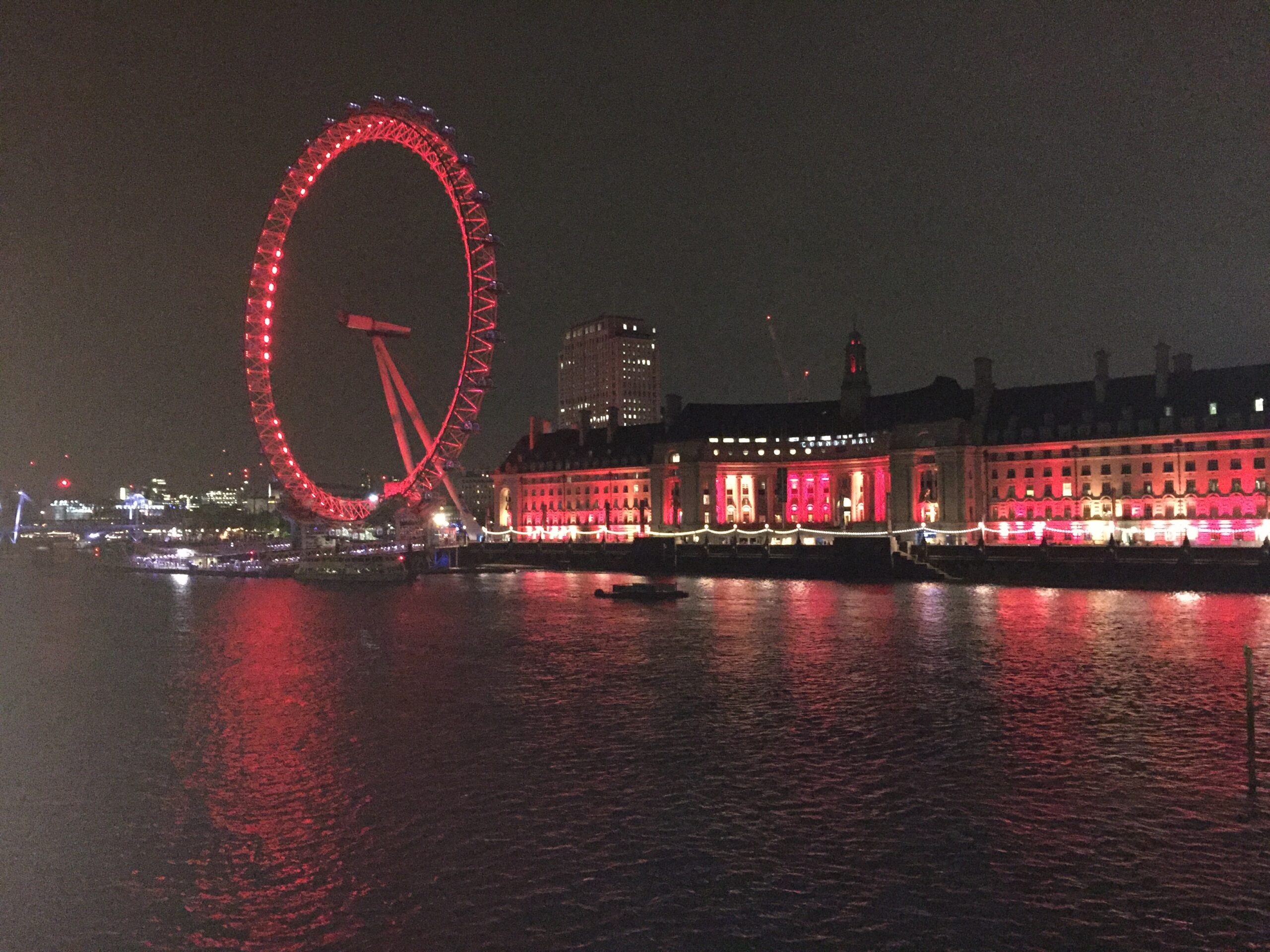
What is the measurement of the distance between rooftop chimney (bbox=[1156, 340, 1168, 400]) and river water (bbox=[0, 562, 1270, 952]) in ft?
227

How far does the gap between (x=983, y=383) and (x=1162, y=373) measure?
19.6 metres

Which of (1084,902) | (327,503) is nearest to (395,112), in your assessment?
(327,503)

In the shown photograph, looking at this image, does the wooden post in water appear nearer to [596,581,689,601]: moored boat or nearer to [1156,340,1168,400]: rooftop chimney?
[596,581,689,601]: moored boat

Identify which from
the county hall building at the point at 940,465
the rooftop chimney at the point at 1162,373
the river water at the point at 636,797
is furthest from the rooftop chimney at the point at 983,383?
the river water at the point at 636,797

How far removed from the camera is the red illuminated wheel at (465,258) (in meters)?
66.1

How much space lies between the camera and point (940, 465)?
11594 cm

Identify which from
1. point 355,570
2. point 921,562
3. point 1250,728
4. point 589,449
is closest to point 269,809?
point 1250,728

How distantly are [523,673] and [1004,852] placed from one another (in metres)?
20.5

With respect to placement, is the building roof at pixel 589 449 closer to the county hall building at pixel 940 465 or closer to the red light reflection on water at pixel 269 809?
the county hall building at pixel 940 465

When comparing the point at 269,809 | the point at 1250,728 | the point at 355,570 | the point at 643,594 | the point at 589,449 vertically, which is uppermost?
the point at 589,449

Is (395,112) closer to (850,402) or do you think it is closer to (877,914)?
(877,914)

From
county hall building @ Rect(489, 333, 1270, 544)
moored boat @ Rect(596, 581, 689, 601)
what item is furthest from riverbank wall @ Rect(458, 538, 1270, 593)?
moored boat @ Rect(596, 581, 689, 601)

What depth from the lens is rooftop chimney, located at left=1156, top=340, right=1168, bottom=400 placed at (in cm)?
10394

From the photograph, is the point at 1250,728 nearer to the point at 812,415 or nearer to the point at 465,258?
the point at 465,258
